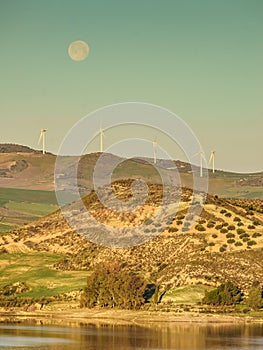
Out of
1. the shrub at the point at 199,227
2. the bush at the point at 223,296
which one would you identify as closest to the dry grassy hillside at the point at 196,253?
the shrub at the point at 199,227

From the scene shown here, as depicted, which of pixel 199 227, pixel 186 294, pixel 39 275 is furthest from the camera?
pixel 199 227

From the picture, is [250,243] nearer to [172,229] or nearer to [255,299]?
[172,229]

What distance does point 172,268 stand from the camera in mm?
171125

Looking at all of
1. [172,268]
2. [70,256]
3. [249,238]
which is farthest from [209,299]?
[70,256]

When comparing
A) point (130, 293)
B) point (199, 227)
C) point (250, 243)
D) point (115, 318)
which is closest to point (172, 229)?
point (199, 227)

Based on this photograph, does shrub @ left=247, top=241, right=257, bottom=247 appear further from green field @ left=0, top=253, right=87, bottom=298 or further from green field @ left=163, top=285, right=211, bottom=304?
green field @ left=0, top=253, right=87, bottom=298

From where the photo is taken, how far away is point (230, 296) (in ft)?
497

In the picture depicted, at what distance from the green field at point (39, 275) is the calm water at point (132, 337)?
35271 millimetres

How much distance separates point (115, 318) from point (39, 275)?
127 feet

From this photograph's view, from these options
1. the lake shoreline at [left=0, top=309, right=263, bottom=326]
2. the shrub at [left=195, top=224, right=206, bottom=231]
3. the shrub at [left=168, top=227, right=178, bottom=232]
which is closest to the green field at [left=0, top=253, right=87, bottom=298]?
the lake shoreline at [left=0, top=309, right=263, bottom=326]

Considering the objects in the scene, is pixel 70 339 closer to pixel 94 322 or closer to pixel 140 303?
pixel 94 322

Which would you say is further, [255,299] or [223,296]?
[223,296]

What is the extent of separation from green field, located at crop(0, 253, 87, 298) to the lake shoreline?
13.8m

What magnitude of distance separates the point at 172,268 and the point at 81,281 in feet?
53.9
